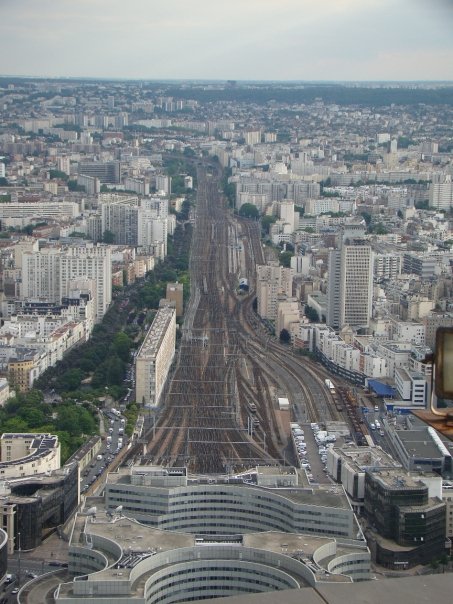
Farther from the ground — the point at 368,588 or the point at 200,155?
the point at 368,588

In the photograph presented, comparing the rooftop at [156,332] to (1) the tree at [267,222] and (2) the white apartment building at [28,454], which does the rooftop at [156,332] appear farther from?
(1) the tree at [267,222]

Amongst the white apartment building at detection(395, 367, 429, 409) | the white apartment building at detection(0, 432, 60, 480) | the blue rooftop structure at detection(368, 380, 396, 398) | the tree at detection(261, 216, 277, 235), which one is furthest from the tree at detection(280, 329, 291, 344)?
the tree at detection(261, 216, 277, 235)

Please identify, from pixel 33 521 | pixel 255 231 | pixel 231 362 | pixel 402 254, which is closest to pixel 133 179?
pixel 255 231

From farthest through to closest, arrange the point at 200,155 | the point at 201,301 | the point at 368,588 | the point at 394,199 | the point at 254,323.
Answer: the point at 200,155 → the point at 394,199 → the point at 201,301 → the point at 254,323 → the point at 368,588

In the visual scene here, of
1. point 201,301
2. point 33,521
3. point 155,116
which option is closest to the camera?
point 33,521

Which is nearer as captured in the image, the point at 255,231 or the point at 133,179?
the point at 255,231

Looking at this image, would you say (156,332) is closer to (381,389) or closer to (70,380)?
(70,380)

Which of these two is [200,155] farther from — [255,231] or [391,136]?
[255,231]

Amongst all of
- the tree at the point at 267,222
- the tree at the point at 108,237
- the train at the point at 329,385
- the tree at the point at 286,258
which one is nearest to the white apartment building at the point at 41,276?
the tree at the point at 286,258
